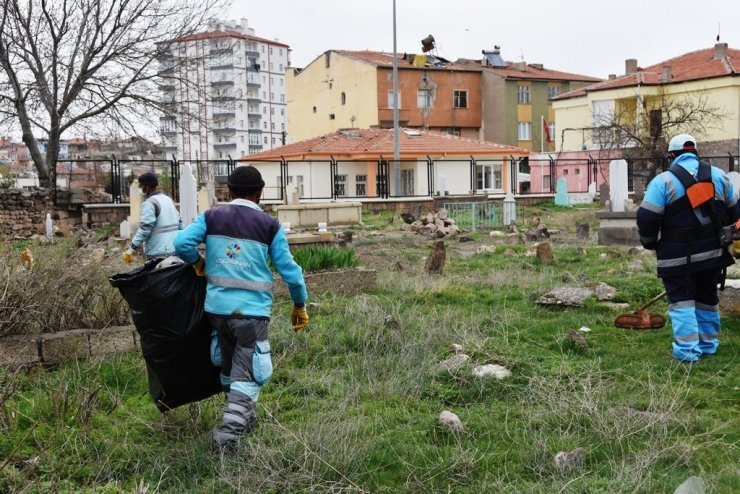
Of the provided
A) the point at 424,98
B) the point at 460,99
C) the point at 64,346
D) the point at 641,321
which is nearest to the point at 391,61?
the point at 424,98

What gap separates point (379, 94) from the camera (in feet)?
179

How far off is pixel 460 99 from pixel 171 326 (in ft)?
183

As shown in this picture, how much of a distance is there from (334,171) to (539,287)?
22445mm

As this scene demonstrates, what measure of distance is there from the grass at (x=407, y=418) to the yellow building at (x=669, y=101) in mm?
34264

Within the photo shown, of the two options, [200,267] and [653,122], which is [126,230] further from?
[653,122]

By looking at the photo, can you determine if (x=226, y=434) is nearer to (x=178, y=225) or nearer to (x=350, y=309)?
(x=350, y=309)

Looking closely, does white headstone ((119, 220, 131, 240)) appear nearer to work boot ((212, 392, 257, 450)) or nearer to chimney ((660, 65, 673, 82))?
work boot ((212, 392, 257, 450))

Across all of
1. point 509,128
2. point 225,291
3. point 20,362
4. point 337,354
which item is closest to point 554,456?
point 225,291

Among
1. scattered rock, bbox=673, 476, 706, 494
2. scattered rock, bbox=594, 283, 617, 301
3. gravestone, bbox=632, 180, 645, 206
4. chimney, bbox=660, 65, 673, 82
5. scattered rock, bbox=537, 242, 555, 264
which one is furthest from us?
chimney, bbox=660, 65, 673, 82

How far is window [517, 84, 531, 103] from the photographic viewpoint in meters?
59.1

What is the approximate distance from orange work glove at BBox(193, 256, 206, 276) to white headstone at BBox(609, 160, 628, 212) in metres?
12.9

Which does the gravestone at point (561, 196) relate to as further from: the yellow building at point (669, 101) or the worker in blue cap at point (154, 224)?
the worker in blue cap at point (154, 224)

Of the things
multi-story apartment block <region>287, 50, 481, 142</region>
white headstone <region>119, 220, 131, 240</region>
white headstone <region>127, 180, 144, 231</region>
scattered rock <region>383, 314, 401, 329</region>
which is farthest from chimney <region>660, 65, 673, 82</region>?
scattered rock <region>383, 314, 401, 329</region>

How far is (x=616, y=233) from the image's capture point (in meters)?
16.0
